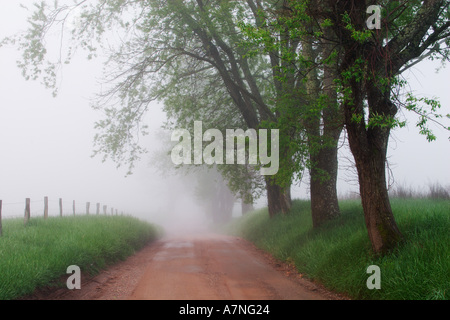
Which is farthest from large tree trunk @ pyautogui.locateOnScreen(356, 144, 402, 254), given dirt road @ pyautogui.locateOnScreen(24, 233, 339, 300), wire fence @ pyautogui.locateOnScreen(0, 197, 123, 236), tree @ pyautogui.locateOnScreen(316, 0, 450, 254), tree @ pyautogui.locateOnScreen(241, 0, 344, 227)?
wire fence @ pyautogui.locateOnScreen(0, 197, 123, 236)

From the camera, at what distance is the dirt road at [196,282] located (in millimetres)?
6898

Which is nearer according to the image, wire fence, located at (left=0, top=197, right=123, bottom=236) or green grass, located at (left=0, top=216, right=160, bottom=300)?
green grass, located at (left=0, top=216, right=160, bottom=300)

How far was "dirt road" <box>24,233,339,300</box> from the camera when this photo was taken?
6898 millimetres

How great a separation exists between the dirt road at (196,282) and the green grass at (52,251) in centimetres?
31

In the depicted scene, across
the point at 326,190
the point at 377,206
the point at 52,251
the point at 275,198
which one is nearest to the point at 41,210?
the point at 275,198

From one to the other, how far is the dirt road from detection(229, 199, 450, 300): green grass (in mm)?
442

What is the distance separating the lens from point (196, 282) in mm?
8047

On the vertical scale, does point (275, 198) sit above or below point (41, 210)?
above

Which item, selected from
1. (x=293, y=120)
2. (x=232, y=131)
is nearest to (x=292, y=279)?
(x=293, y=120)

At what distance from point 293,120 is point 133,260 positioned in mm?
6664

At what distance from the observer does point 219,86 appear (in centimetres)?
1759

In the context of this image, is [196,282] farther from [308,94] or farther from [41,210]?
[41,210]

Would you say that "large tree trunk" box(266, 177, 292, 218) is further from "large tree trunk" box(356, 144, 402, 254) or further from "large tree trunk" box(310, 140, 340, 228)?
"large tree trunk" box(356, 144, 402, 254)

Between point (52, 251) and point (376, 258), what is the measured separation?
21.6ft
